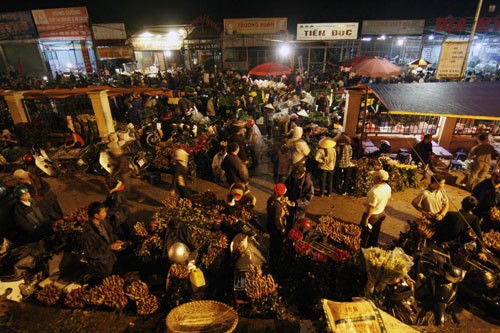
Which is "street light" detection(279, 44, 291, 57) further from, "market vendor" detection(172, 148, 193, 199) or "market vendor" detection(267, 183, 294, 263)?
"market vendor" detection(267, 183, 294, 263)

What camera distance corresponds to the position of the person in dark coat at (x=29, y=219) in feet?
17.0

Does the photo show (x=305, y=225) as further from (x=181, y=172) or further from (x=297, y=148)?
(x=181, y=172)

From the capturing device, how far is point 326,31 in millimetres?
24047

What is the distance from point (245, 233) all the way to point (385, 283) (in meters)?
2.06

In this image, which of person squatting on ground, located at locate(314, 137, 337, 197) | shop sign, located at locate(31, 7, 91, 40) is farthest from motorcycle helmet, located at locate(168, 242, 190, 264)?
shop sign, located at locate(31, 7, 91, 40)

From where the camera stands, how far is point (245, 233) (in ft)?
14.8

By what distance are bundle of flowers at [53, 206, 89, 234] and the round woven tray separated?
2979 millimetres

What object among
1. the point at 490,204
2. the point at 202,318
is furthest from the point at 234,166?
the point at 490,204

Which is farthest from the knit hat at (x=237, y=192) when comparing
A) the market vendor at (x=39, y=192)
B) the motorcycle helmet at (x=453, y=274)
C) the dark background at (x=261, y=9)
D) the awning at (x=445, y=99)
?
the dark background at (x=261, y=9)

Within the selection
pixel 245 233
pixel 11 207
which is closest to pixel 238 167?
pixel 245 233

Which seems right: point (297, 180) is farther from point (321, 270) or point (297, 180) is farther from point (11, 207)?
point (11, 207)

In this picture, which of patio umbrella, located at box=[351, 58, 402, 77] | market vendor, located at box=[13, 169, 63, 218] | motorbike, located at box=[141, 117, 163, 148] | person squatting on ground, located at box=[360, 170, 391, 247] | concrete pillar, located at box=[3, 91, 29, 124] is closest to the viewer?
person squatting on ground, located at box=[360, 170, 391, 247]

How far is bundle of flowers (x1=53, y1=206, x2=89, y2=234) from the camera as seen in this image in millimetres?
5324

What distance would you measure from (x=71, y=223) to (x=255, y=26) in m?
23.8
